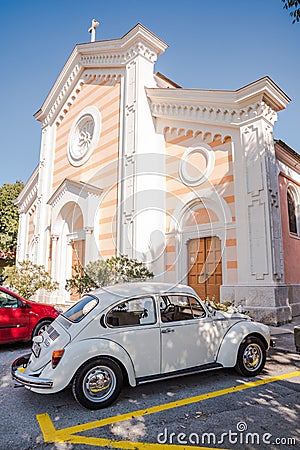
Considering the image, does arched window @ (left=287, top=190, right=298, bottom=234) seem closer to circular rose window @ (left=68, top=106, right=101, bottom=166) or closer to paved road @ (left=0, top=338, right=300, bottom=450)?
paved road @ (left=0, top=338, right=300, bottom=450)

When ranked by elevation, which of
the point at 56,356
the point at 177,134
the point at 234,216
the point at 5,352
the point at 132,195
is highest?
the point at 177,134

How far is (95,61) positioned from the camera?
15297 millimetres

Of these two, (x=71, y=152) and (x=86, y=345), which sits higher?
(x=71, y=152)

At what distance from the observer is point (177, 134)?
1202cm

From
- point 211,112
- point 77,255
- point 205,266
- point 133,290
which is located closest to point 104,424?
point 133,290

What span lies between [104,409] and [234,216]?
721 cm

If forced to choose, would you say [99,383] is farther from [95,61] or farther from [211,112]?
[95,61]

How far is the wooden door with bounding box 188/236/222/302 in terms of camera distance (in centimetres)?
1010

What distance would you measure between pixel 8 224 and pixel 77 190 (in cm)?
1529

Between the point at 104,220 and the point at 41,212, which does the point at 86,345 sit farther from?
the point at 41,212

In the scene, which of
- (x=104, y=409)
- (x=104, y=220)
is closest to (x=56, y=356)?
(x=104, y=409)

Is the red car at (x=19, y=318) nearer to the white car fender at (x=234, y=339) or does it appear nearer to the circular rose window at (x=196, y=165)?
the white car fender at (x=234, y=339)

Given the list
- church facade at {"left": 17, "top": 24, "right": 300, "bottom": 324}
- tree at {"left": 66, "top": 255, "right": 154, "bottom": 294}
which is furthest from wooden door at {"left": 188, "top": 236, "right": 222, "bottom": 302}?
tree at {"left": 66, "top": 255, "right": 154, "bottom": 294}

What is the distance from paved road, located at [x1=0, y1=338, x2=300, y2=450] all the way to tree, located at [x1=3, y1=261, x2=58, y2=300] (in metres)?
9.44
